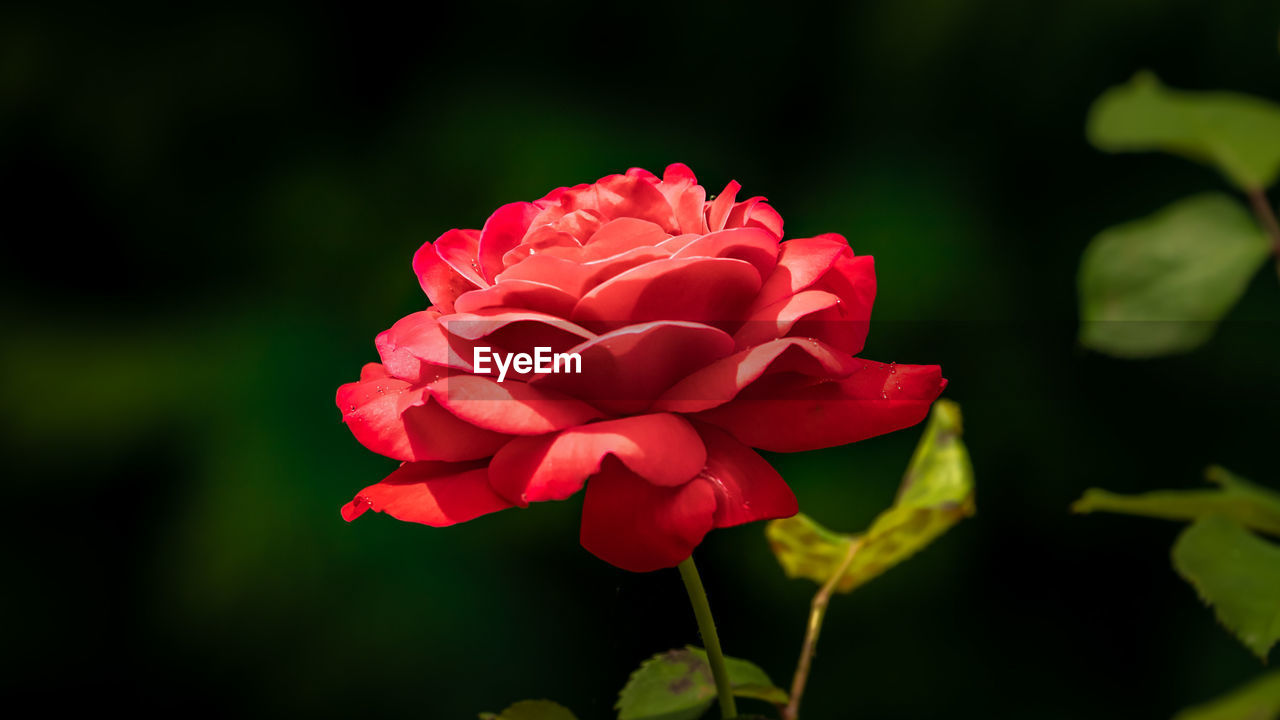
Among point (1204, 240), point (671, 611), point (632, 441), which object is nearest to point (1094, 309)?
point (1204, 240)

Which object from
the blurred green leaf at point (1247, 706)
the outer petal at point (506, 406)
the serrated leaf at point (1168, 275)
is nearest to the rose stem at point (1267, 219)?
the serrated leaf at point (1168, 275)

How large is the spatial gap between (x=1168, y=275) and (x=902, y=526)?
29 cm

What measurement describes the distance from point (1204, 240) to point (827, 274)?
174 mm

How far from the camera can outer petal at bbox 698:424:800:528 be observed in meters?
0.31

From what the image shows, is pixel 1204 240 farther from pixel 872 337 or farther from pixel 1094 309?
pixel 872 337

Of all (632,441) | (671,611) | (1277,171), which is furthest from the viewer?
(671,611)

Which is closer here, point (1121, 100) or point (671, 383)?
point (1121, 100)

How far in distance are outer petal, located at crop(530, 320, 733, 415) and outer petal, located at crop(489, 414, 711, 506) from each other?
0.04 feet

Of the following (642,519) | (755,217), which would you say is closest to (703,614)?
(642,519)

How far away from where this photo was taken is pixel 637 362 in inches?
12.5

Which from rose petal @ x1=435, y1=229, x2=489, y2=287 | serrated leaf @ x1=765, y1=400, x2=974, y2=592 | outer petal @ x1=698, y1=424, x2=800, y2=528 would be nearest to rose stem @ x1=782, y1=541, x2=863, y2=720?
serrated leaf @ x1=765, y1=400, x2=974, y2=592

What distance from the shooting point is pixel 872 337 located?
1.51ft

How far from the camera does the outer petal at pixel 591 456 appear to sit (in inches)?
11.5

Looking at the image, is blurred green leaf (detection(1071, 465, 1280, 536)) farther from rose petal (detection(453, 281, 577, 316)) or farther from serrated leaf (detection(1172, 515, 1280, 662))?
rose petal (detection(453, 281, 577, 316))
